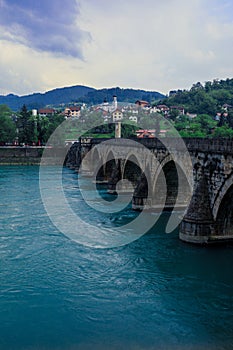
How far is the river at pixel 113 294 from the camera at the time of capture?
11055mm

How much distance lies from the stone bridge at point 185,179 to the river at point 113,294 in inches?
37.4

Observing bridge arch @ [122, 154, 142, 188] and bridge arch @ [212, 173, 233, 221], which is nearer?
bridge arch @ [212, 173, 233, 221]

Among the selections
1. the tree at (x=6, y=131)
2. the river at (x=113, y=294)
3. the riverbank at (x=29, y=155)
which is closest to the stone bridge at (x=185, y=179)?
the river at (x=113, y=294)

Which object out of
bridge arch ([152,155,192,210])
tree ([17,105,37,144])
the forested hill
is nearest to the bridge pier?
bridge arch ([152,155,192,210])

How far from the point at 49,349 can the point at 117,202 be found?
1950 cm

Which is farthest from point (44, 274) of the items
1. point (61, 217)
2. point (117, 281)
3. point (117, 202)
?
point (117, 202)

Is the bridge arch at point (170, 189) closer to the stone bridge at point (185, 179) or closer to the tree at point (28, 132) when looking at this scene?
the stone bridge at point (185, 179)

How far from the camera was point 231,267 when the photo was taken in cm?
1597

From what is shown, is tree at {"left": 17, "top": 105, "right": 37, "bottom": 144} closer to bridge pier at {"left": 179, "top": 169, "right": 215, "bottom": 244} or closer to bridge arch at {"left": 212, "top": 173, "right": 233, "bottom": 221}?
bridge pier at {"left": 179, "top": 169, "right": 215, "bottom": 244}

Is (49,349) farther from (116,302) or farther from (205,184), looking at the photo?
(205,184)

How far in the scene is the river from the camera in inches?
435

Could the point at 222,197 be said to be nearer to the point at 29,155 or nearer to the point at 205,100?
the point at 29,155

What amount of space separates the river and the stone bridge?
950 mm

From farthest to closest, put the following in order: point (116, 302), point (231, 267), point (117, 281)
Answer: point (231, 267)
point (117, 281)
point (116, 302)
